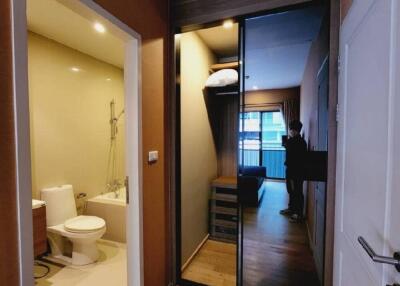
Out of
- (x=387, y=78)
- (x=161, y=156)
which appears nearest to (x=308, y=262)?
(x=161, y=156)

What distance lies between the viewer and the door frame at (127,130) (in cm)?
88

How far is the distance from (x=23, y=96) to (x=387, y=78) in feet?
4.56

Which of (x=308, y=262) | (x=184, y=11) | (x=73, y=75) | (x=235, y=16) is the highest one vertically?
(x=184, y=11)

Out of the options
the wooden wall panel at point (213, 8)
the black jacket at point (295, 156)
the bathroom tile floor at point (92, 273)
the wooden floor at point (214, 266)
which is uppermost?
the wooden wall panel at point (213, 8)

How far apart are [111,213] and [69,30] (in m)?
2.22

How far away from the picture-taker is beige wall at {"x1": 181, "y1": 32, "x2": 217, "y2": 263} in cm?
228

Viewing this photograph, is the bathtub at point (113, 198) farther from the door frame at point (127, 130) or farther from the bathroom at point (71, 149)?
the door frame at point (127, 130)

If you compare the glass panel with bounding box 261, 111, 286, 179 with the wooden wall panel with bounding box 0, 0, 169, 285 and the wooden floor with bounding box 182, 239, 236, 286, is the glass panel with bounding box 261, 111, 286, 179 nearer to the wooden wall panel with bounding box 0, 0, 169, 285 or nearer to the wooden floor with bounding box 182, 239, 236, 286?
the wooden floor with bounding box 182, 239, 236, 286

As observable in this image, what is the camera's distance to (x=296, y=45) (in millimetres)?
2762

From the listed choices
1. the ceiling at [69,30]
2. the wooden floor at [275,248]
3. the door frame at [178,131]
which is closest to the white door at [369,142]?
the door frame at [178,131]

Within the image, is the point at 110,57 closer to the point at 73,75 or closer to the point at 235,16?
the point at 73,75

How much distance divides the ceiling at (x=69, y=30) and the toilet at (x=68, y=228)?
5.66 feet

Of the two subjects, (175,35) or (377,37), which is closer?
(377,37)

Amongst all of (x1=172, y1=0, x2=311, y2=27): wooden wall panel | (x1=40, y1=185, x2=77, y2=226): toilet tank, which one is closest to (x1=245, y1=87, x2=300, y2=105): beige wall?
(x1=172, y1=0, x2=311, y2=27): wooden wall panel
